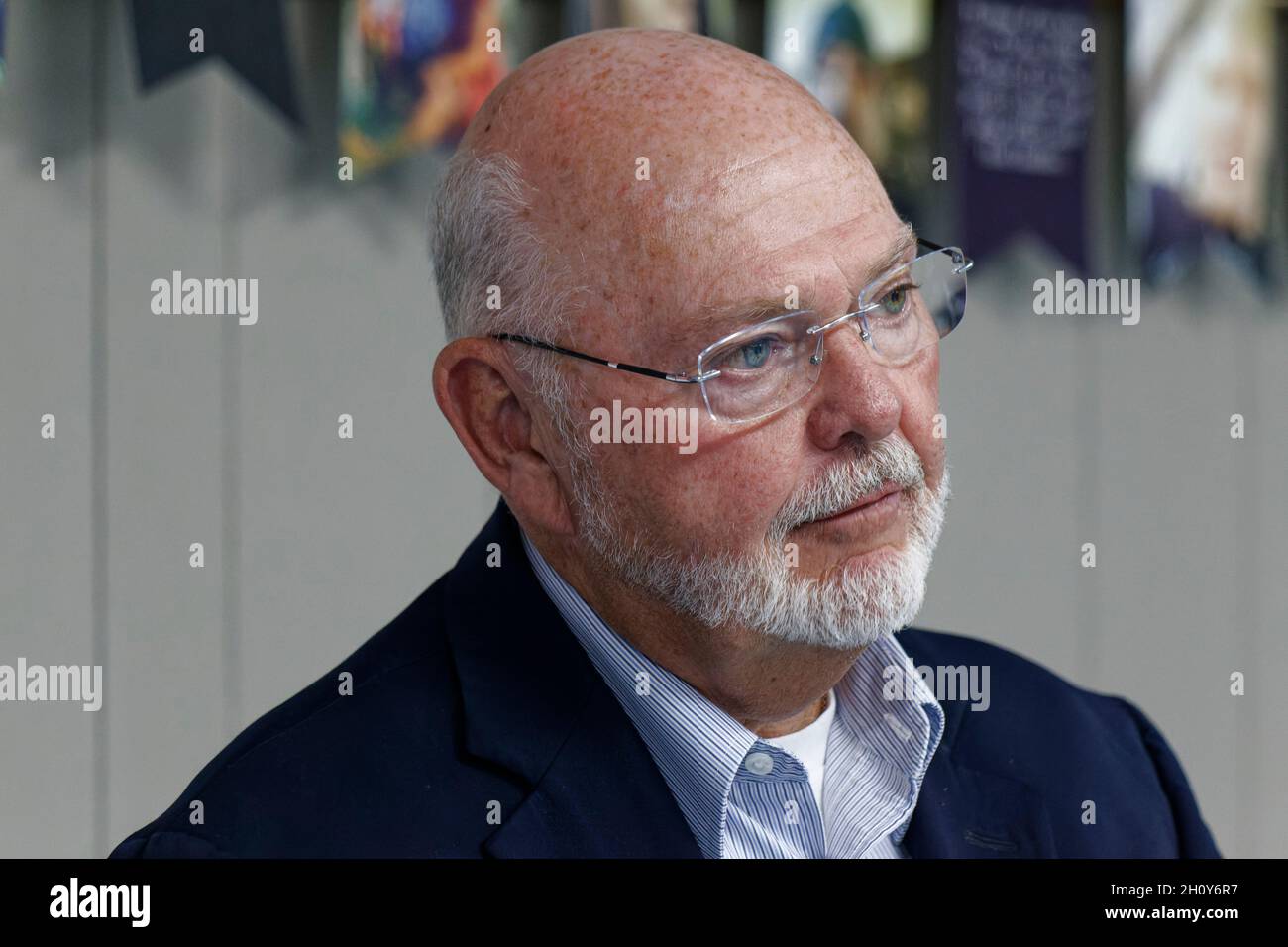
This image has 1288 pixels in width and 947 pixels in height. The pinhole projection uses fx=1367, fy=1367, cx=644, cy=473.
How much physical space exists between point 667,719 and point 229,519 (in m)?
1.29

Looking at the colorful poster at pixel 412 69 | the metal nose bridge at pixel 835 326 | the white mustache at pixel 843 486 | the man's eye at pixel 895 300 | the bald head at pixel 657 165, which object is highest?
the colorful poster at pixel 412 69

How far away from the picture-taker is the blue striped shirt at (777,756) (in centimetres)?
131

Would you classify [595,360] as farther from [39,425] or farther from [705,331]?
[39,425]

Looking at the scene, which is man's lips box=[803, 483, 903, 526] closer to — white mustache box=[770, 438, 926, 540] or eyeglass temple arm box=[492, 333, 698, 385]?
white mustache box=[770, 438, 926, 540]

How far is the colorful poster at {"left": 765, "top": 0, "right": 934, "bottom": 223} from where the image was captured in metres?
2.69

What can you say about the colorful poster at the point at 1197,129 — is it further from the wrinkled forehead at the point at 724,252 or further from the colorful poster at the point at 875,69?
the wrinkled forehead at the point at 724,252

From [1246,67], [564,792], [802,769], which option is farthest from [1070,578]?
[564,792]

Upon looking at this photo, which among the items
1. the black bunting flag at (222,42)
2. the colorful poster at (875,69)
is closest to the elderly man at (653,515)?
the black bunting flag at (222,42)

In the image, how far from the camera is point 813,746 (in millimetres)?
1436

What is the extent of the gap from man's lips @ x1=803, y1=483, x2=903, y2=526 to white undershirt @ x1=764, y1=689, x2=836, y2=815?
0.87ft

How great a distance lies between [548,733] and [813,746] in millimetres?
308

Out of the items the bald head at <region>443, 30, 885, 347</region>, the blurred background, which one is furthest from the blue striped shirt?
the blurred background

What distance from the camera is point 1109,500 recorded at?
123 inches
